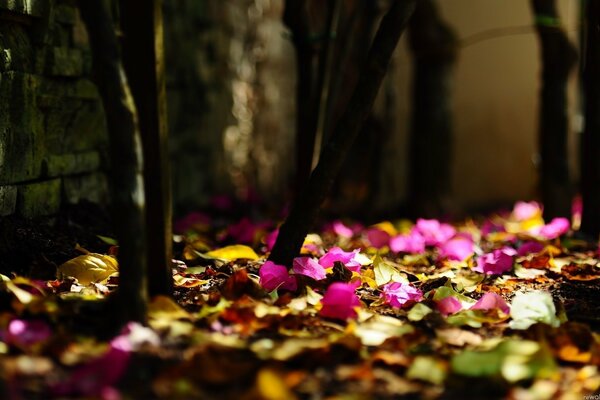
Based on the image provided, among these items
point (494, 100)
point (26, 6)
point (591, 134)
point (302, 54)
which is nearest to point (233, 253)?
point (26, 6)

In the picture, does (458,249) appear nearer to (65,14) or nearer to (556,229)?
(556,229)

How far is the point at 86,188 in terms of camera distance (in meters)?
3.41

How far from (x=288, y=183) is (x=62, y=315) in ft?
16.5

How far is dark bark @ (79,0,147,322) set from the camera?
1891 millimetres

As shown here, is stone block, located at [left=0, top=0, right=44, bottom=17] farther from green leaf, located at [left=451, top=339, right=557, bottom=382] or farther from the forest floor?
green leaf, located at [left=451, top=339, right=557, bottom=382]

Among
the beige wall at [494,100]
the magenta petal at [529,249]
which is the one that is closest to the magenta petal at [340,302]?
the magenta petal at [529,249]

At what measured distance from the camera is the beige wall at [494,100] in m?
7.82

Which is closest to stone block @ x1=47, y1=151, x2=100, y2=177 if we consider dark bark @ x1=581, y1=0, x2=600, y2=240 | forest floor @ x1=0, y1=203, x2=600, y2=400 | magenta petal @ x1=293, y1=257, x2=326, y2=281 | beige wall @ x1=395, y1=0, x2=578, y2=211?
forest floor @ x1=0, y1=203, x2=600, y2=400

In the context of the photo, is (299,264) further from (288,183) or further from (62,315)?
(288,183)

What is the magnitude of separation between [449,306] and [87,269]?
1.01m

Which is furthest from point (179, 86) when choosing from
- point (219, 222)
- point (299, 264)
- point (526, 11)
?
point (526, 11)

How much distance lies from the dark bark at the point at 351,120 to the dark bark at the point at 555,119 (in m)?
1.88

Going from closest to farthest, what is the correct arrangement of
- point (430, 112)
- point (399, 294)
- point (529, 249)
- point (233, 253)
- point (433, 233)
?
point (399, 294)
point (233, 253)
point (529, 249)
point (433, 233)
point (430, 112)

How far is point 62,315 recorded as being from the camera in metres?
1.99
